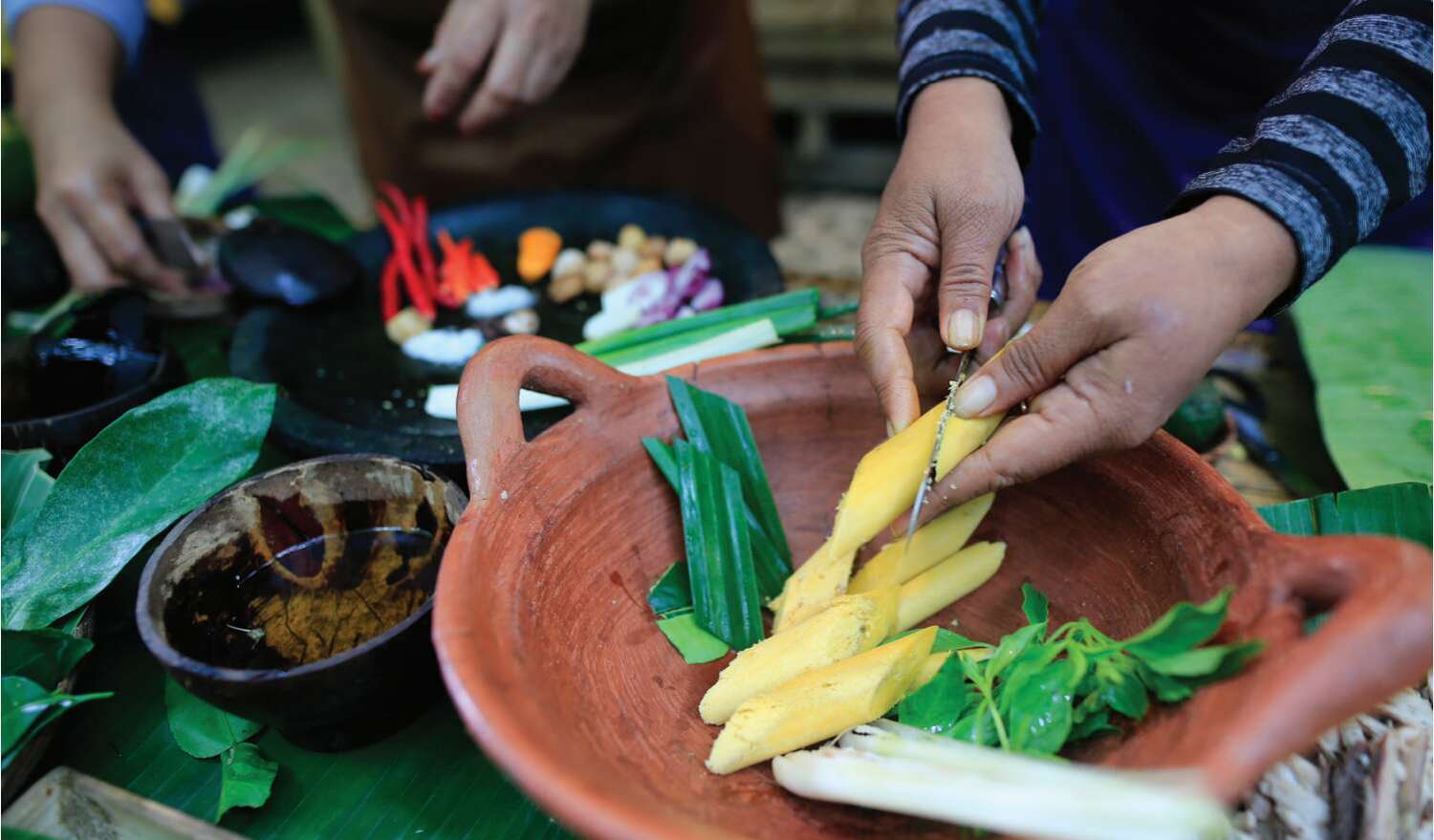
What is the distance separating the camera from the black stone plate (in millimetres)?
1607

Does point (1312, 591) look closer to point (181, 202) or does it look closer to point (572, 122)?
point (572, 122)

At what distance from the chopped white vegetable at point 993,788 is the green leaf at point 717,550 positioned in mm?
269

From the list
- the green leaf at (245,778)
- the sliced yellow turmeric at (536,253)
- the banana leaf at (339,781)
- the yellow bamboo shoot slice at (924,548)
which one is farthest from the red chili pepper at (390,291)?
the yellow bamboo shoot slice at (924,548)

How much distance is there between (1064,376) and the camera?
1076 millimetres

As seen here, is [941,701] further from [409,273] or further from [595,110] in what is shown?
[595,110]

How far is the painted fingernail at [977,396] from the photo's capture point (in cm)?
109

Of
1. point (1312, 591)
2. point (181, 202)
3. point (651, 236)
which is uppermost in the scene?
A: point (1312, 591)

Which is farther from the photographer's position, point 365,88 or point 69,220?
point 365,88

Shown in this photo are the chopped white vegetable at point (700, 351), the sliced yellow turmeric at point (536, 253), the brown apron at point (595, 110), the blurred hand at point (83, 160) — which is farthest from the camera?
the brown apron at point (595, 110)

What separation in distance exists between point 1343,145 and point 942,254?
50 cm

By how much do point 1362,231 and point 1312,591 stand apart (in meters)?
0.52

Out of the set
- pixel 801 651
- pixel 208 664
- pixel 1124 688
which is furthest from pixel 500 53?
pixel 1124 688

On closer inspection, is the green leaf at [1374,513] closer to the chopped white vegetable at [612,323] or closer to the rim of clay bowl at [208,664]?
the rim of clay bowl at [208,664]

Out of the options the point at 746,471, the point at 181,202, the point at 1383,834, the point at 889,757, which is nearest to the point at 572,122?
the point at 181,202
